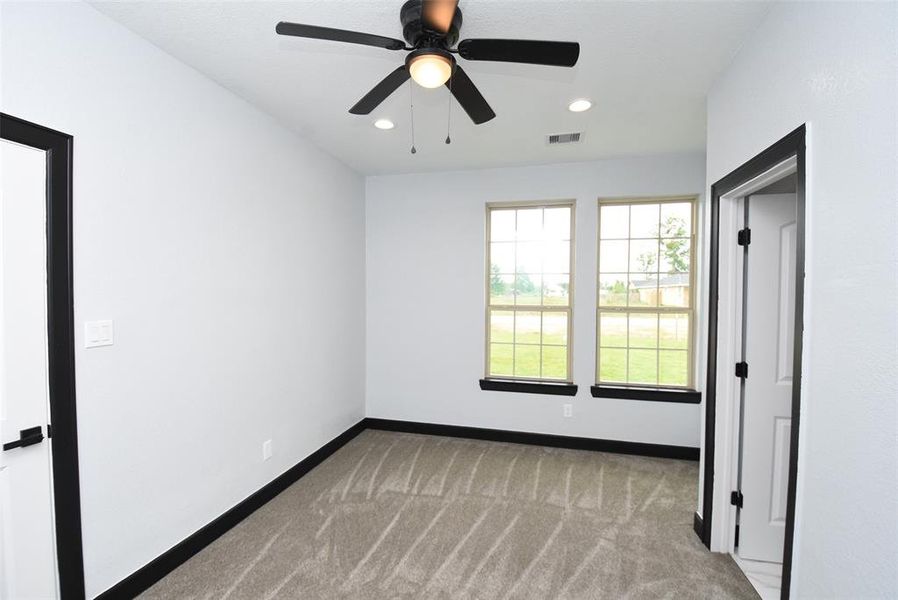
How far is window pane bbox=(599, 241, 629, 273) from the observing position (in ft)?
12.2

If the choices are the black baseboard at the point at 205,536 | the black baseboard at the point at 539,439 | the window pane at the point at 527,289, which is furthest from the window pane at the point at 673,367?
the black baseboard at the point at 205,536

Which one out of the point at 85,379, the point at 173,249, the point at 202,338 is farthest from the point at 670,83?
the point at 85,379

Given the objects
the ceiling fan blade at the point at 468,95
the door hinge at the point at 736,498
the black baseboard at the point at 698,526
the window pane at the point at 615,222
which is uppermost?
the ceiling fan blade at the point at 468,95

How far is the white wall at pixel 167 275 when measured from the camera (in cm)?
170

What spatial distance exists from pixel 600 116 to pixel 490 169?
4.48 ft

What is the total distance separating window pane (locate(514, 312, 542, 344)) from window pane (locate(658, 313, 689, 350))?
111 centimetres

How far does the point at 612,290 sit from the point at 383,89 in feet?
9.44

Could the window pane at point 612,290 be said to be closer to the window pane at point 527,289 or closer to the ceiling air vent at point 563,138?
the window pane at point 527,289

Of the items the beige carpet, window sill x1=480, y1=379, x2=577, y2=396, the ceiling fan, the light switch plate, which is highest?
the ceiling fan

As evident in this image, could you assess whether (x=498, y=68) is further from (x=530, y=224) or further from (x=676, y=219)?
(x=676, y=219)

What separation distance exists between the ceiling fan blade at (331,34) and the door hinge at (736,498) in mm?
2831

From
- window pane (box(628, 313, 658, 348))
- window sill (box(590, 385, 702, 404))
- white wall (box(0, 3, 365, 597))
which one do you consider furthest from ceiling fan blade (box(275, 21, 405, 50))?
window sill (box(590, 385, 702, 404))

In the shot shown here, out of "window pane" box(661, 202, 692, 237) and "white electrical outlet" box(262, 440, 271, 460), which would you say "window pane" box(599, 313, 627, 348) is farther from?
"white electrical outlet" box(262, 440, 271, 460)

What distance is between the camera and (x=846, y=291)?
49.4 inches
